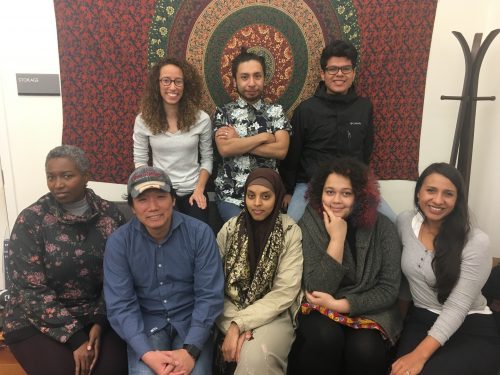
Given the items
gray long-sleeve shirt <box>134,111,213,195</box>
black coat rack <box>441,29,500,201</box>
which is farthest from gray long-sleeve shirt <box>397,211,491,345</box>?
gray long-sleeve shirt <box>134,111,213,195</box>

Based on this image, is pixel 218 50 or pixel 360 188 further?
pixel 218 50

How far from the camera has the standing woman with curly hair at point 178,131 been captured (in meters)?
2.10

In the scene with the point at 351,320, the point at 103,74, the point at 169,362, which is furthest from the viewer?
the point at 103,74

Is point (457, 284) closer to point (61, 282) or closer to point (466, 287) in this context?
point (466, 287)

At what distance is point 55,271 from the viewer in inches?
63.8

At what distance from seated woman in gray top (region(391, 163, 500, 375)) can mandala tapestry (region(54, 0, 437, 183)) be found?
100 cm

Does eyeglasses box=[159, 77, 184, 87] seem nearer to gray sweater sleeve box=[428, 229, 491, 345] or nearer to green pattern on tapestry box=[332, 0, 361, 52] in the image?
green pattern on tapestry box=[332, 0, 361, 52]

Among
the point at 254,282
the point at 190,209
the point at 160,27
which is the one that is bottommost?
the point at 254,282

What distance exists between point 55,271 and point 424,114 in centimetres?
242

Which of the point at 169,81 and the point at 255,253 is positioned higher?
the point at 169,81

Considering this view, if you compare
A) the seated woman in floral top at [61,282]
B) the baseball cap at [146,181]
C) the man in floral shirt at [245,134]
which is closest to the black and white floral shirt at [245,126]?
the man in floral shirt at [245,134]

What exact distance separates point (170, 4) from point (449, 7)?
1.79m

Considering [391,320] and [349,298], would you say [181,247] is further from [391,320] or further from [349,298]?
[391,320]

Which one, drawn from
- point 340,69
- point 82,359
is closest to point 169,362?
point 82,359
